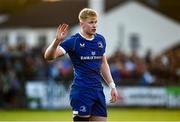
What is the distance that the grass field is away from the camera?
21.8 meters

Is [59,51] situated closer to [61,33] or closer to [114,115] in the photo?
[61,33]

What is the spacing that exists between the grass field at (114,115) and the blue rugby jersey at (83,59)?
34.4 ft

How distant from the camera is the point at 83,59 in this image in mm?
10766

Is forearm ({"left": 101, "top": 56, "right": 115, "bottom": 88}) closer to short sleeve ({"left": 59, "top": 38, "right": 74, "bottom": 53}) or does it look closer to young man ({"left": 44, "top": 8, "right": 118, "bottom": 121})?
young man ({"left": 44, "top": 8, "right": 118, "bottom": 121})

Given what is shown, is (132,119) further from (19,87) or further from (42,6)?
(42,6)

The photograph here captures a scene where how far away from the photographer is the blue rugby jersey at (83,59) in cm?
1077

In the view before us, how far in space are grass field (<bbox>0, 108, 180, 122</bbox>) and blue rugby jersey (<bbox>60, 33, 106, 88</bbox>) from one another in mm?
10473

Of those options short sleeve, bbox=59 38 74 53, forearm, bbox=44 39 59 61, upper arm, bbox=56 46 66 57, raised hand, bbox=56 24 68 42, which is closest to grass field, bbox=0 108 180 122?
short sleeve, bbox=59 38 74 53

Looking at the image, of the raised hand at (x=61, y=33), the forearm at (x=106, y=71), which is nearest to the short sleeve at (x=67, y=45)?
the raised hand at (x=61, y=33)

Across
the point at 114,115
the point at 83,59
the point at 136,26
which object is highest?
the point at 136,26

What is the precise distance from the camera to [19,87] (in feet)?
88.7

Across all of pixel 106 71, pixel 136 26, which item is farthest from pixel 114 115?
pixel 136 26

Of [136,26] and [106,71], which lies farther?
[136,26]

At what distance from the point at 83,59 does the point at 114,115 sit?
1281cm
